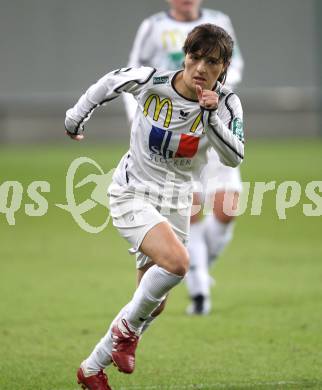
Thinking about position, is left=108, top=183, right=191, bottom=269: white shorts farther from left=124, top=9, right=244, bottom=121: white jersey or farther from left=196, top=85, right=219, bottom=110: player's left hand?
left=124, top=9, right=244, bottom=121: white jersey

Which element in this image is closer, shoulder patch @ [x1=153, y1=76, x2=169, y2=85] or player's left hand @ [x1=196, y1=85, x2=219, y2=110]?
player's left hand @ [x1=196, y1=85, x2=219, y2=110]

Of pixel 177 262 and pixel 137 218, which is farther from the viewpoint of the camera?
pixel 137 218

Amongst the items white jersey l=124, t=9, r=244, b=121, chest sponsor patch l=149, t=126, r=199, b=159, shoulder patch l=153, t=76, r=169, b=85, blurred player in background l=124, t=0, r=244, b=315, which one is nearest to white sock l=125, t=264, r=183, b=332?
chest sponsor patch l=149, t=126, r=199, b=159

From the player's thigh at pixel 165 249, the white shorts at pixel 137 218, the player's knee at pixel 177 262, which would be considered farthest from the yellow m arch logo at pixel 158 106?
the player's knee at pixel 177 262

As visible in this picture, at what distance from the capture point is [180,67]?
955 cm

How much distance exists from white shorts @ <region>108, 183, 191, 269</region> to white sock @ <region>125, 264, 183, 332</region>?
22cm

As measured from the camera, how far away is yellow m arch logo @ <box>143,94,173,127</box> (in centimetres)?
633

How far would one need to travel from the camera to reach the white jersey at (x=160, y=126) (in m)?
6.30

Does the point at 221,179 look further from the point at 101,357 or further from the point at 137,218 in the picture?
the point at 101,357

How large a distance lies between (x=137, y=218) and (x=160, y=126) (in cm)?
57

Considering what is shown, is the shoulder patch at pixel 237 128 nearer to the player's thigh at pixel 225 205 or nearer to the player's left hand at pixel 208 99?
the player's left hand at pixel 208 99

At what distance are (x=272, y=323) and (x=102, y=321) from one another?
Result: 54.9 inches

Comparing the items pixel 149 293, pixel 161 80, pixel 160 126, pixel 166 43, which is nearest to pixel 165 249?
pixel 149 293

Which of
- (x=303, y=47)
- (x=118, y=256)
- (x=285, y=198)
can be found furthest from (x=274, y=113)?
(x=118, y=256)
